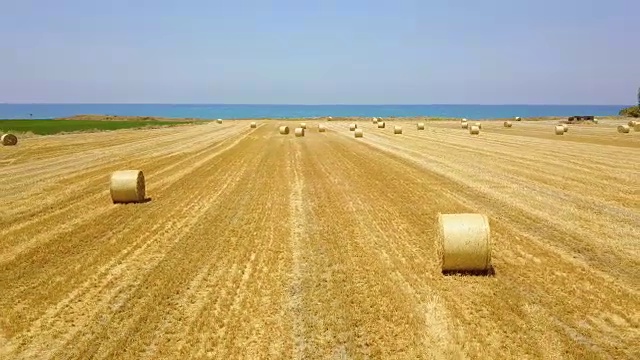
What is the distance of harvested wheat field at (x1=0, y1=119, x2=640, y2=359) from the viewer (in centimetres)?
798

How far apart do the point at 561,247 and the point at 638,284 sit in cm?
247

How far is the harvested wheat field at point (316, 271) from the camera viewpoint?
7977 millimetres

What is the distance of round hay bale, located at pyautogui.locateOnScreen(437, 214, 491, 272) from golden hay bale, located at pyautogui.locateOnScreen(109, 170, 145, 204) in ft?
37.3

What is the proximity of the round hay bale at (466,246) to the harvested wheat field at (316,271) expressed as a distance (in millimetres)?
275

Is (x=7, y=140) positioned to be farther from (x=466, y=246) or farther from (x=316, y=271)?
(x=466, y=246)

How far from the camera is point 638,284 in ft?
33.3

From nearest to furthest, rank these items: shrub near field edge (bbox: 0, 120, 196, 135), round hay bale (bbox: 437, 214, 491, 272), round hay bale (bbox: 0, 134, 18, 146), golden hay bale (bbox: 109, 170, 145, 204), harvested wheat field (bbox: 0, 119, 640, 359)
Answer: harvested wheat field (bbox: 0, 119, 640, 359) < round hay bale (bbox: 437, 214, 491, 272) < golden hay bale (bbox: 109, 170, 145, 204) < round hay bale (bbox: 0, 134, 18, 146) < shrub near field edge (bbox: 0, 120, 196, 135)

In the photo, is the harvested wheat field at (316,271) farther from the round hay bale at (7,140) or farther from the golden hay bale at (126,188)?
the round hay bale at (7,140)

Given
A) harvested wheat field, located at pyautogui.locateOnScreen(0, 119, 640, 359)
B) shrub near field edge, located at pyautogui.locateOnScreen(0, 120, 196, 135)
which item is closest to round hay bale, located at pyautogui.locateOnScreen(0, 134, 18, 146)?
shrub near field edge, located at pyautogui.locateOnScreen(0, 120, 196, 135)

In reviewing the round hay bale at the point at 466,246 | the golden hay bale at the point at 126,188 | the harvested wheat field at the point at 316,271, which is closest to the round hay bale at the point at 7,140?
the harvested wheat field at the point at 316,271

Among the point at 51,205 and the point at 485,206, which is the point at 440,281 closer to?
the point at 485,206

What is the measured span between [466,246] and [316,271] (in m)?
3.15

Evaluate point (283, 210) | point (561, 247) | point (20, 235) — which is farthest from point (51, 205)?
point (561, 247)

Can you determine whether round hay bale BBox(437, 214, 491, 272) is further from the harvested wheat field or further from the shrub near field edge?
the shrub near field edge
